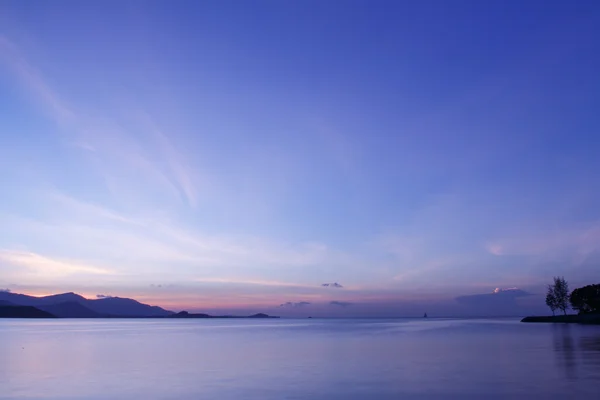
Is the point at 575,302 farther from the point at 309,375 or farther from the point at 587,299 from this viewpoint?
the point at 309,375

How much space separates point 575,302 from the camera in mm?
110188

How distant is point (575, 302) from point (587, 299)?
398 cm

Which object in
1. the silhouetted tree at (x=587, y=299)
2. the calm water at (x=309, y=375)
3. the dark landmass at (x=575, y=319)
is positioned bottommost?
the calm water at (x=309, y=375)

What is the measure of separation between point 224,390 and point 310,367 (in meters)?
9.77

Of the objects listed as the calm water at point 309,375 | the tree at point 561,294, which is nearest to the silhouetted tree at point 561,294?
the tree at point 561,294

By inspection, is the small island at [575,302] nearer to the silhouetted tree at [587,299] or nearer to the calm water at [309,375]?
the silhouetted tree at [587,299]

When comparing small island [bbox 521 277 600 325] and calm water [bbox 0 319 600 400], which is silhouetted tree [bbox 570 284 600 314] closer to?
small island [bbox 521 277 600 325]

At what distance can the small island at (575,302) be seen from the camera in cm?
10169

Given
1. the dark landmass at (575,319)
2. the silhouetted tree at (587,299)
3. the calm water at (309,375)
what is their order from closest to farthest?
the calm water at (309,375) → the dark landmass at (575,319) → the silhouetted tree at (587,299)

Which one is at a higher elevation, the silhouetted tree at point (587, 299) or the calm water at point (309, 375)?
the silhouetted tree at point (587, 299)

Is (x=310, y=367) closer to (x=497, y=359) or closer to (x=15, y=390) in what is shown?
(x=497, y=359)

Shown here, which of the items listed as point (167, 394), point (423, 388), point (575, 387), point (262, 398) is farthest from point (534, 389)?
point (167, 394)

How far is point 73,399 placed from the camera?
2089 cm

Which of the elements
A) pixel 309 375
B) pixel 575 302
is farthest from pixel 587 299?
pixel 309 375
